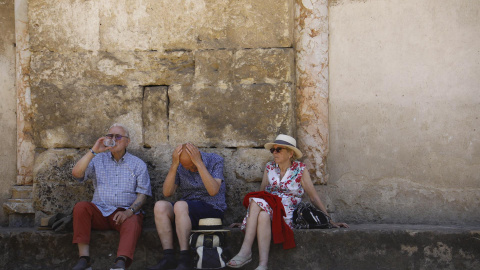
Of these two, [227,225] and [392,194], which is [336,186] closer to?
[392,194]

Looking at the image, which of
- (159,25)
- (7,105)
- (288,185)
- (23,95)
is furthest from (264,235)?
(7,105)

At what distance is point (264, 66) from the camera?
4961mm

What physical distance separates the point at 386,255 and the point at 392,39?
6.62 ft

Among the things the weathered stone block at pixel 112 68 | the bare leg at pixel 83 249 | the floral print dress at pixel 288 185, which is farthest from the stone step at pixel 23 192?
the floral print dress at pixel 288 185

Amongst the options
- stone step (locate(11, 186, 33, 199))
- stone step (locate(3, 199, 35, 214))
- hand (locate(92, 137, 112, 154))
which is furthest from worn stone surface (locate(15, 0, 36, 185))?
hand (locate(92, 137, 112, 154))

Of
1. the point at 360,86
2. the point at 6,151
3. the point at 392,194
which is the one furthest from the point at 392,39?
the point at 6,151

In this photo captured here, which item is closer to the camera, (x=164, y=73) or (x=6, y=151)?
(x=164, y=73)

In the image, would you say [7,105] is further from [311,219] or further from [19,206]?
[311,219]

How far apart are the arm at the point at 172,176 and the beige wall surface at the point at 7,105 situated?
1851 mm

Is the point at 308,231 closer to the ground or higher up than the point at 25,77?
closer to the ground

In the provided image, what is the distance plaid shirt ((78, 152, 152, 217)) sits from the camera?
4.73m

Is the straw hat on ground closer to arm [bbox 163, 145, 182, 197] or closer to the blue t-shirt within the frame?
the blue t-shirt

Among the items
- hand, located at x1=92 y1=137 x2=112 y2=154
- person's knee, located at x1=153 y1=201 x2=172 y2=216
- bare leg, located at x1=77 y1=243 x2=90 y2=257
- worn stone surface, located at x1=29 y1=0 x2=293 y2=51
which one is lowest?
bare leg, located at x1=77 y1=243 x2=90 y2=257

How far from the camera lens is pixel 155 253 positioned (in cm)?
461
